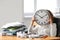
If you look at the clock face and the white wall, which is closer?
the clock face

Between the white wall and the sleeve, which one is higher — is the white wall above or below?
above

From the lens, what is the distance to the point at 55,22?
1568 mm

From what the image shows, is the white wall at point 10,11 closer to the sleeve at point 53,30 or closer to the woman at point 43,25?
the woman at point 43,25

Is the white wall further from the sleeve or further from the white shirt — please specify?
the sleeve

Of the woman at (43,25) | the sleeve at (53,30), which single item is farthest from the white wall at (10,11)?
the sleeve at (53,30)

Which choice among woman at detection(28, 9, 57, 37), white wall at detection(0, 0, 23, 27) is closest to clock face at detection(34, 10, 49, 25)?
woman at detection(28, 9, 57, 37)

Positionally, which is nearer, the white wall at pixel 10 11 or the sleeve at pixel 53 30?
the sleeve at pixel 53 30

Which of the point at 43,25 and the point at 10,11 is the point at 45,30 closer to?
the point at 43,25

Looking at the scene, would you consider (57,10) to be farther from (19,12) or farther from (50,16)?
(19,12)

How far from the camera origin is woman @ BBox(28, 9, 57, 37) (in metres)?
1.53

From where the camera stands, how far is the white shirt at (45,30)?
152 centimetres

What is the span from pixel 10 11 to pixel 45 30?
736 mm

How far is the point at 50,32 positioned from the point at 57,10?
18.7 inches

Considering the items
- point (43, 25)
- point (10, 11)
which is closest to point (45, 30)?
point (43, 25)
